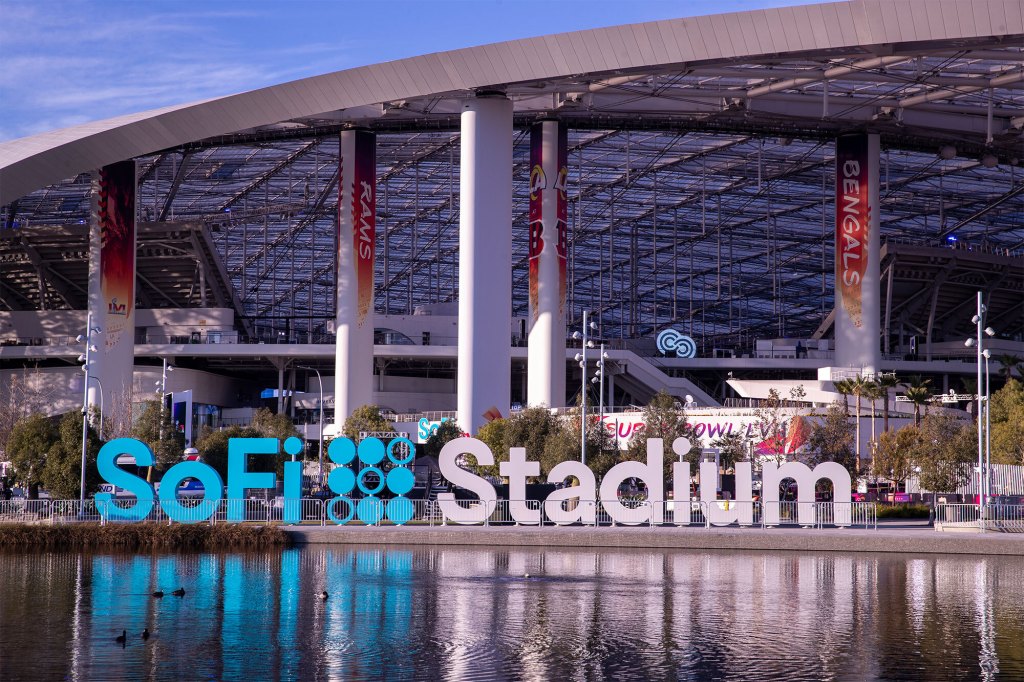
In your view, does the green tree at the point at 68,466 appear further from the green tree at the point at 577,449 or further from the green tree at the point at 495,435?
the green tree at the point at 495,435

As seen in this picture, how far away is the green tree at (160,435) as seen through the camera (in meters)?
65.2

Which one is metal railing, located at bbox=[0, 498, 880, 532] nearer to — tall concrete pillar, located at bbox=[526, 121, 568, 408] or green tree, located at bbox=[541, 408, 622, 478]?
green tree, located at bbox=[541, 408, 622, 478]

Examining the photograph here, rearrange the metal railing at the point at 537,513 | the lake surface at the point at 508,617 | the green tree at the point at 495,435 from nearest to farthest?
the lake surface at the point at 508,617 < the metal railing at the point at 537,513 < the green tree at the point at 495,435

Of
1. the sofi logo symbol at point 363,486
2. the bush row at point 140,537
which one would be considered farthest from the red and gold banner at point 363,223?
the bush row at point 140,537

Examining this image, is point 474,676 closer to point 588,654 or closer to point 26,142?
point 588,654

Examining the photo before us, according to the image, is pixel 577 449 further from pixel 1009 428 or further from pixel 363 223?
pixel 363 223

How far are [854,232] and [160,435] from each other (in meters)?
41.9

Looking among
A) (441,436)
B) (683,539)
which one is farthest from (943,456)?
(441,436)

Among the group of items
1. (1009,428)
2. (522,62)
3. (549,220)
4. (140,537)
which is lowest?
(140,537)

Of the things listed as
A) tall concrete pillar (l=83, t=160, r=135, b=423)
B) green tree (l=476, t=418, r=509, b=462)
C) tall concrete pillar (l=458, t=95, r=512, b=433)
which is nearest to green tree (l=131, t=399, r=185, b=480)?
tall concrete pillar (l=83, t=160, r=135, b=423)

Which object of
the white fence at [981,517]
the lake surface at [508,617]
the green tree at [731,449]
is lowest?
the lake surface at [508,617]

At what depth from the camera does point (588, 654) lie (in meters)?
22.3

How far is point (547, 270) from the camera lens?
3061 inches

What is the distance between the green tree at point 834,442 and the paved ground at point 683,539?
18.8 m
